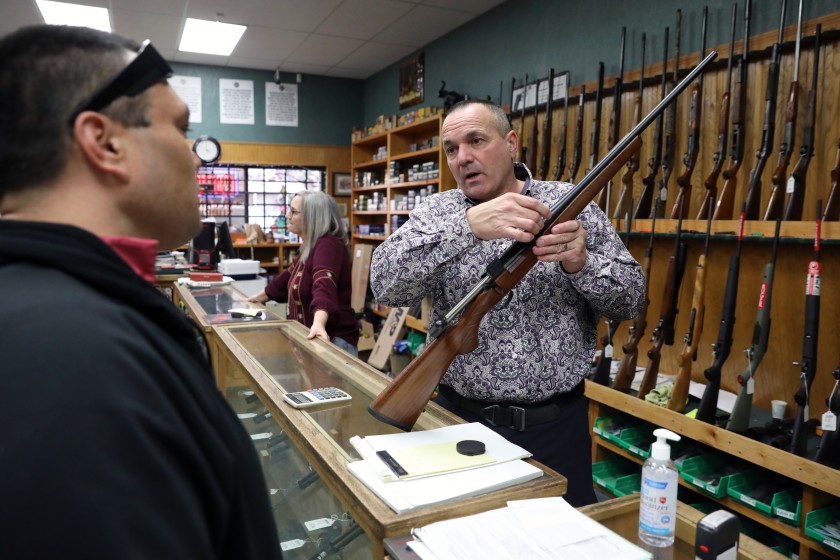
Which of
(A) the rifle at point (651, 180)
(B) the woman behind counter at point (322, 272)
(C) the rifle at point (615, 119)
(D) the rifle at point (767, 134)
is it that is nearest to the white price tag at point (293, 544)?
(B) the woman behind counter at point (322, 272)

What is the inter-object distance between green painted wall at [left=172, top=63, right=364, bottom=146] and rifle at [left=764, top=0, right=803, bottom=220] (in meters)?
5.96

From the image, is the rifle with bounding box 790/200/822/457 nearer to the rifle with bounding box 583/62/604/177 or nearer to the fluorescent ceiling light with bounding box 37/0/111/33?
the rifle with bounding box 583/62/604/177

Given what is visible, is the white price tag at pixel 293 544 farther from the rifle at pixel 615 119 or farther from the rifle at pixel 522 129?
the rifle at pixel 522 129

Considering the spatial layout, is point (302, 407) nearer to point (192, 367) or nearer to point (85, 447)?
point (192, 367)

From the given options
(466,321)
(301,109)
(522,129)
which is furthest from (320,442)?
(301,109)

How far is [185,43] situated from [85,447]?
6554mm

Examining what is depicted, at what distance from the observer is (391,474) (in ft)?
3.29

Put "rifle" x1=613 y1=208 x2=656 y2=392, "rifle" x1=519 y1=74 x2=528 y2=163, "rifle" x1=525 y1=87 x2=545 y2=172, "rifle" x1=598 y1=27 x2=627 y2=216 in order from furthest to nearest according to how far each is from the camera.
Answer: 1. "rifle" x1=519 y1=74 x2=528 y2=163
2. "rifle" x1=525 y1=87 x2=545 y2=172
3. "rifle" x1=598 y1=27 x2=627 y2=216
4. "rifle" x1=613 y1=208 x2=656 y2=392

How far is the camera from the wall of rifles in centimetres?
247

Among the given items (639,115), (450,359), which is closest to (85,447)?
(450,359)

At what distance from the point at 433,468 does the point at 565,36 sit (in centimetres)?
393

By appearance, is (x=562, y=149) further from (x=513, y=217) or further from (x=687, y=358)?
(x=513, y=217)

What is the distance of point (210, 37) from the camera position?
580 cm

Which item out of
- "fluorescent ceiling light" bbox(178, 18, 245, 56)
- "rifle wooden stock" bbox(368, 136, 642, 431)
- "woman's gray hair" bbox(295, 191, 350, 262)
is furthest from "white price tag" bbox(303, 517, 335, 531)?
"fluorescent ceiling light" bbox(178, 18, 245, 56)
